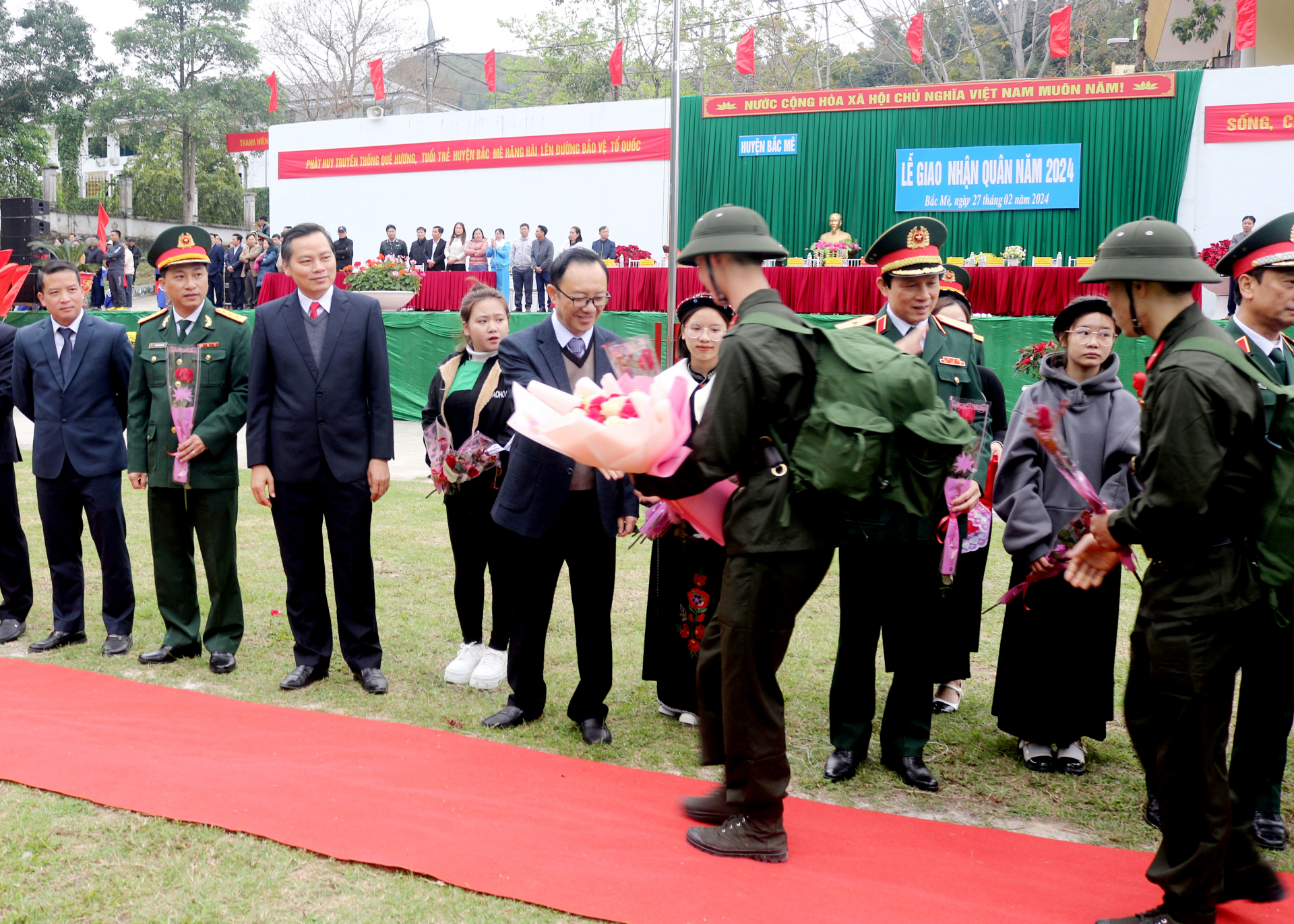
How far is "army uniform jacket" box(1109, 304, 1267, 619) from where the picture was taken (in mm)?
2484

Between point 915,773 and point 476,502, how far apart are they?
7.21 ft

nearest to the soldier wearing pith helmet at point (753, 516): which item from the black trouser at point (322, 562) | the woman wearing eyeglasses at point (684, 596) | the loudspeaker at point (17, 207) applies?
the woman wearing eyeglasses at point (684, 596)

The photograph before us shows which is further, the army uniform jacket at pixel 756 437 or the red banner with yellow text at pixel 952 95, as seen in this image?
the red banner with yellow text at pixel 952 95

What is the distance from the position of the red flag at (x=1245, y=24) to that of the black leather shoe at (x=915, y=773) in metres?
15.0

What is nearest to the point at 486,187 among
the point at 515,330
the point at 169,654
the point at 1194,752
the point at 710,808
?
the point at 515,330

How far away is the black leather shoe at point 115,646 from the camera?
5094 mm

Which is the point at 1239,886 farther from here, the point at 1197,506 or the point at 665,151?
the point at 665,151

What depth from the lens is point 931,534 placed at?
3746 millimetres

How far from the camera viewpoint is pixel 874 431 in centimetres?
278

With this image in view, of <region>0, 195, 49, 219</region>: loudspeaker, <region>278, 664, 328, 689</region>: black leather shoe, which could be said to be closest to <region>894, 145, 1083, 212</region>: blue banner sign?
<region>0, 195, 49, 219</region>: loudspeaker

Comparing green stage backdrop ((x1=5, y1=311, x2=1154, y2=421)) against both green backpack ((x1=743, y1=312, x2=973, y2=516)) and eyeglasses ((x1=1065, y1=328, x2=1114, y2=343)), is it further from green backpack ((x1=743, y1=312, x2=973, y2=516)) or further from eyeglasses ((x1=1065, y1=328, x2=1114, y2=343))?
green backpack ((x1=743, y1=312, x2=973, y2=516))

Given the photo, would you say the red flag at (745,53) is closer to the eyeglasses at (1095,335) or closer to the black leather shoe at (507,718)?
the eyeglasses at (1095,335)

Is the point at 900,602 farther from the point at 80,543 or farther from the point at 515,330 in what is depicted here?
the point at 515,330

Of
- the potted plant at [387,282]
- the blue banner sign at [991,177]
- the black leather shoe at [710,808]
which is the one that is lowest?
the black leather shoe at [710,808]
